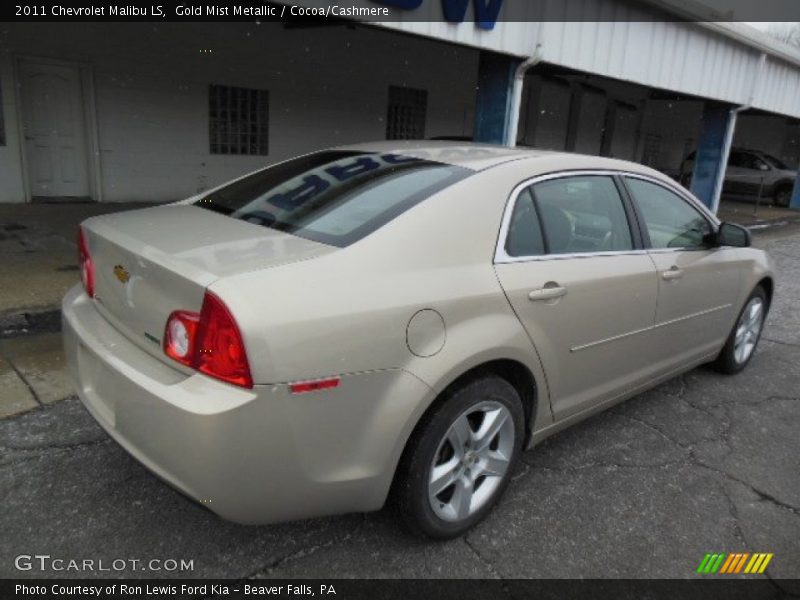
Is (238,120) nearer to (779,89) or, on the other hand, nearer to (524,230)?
(524,230)

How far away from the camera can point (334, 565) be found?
94.3 inches

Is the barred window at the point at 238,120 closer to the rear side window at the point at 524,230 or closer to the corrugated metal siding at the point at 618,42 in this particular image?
the corrugated metal siding at the point at 618,42

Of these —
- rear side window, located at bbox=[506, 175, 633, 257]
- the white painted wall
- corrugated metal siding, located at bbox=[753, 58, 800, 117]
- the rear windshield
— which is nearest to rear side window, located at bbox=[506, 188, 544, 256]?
rear side window, located at bbox=[506, 175, 633, 257]

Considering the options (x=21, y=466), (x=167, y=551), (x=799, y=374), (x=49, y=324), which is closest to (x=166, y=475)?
(x=167, y=551)

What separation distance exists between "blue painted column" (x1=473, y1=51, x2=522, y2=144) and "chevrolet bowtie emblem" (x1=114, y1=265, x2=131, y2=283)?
5260 millimetres

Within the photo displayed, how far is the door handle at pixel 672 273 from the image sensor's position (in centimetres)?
341

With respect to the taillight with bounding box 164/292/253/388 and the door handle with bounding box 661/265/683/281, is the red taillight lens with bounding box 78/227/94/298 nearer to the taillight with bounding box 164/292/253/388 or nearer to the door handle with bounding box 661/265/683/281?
the taillight with bounding box 164/292/253/388

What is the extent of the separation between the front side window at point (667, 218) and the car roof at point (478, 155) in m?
0.14

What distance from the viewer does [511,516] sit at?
9.14ft

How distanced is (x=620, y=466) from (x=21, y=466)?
2948mm

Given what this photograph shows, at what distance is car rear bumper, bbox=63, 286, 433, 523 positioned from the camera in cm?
192

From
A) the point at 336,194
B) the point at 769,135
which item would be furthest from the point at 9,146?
the point at 769,135

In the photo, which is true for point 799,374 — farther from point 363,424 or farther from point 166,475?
point 166,475
